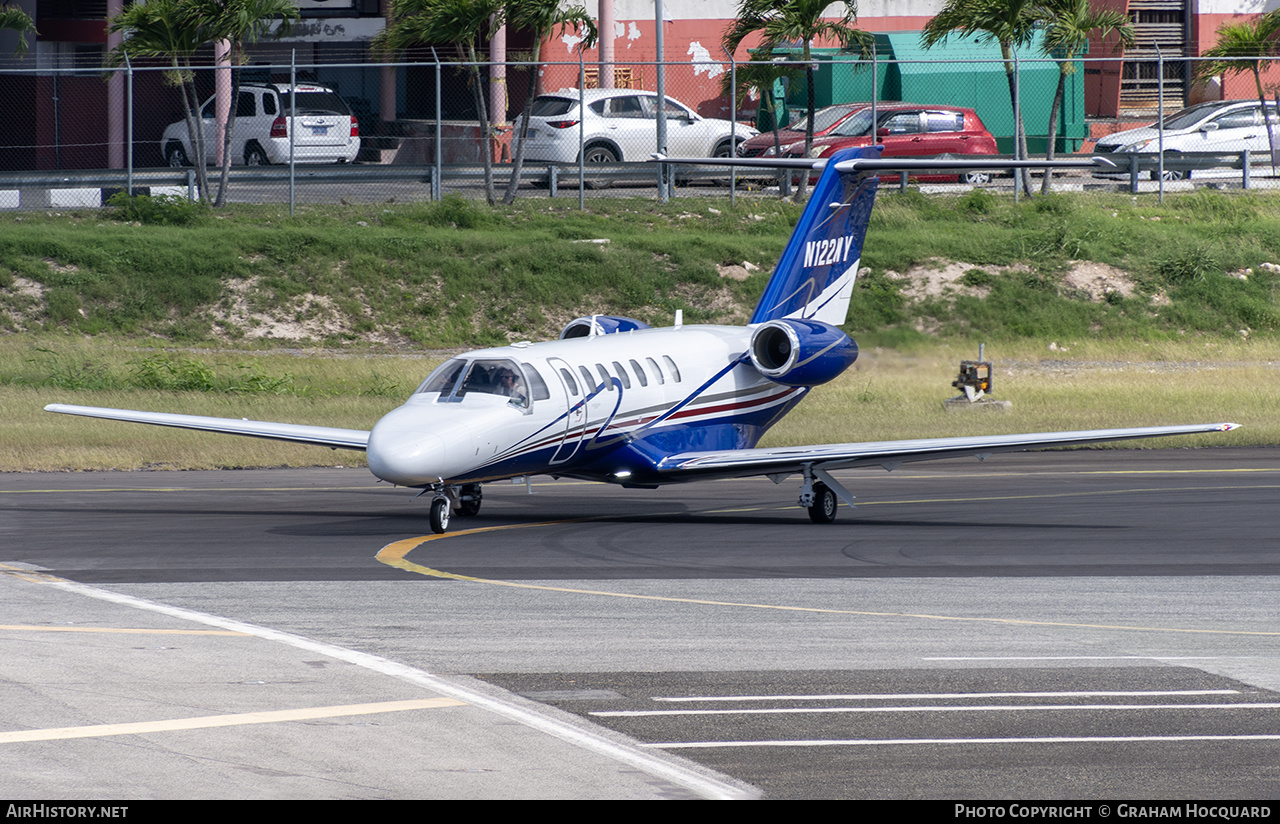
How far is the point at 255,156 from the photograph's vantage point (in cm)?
4778

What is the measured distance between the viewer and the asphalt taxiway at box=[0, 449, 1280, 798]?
9477mm

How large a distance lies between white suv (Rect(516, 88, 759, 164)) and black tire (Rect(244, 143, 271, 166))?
809 cm

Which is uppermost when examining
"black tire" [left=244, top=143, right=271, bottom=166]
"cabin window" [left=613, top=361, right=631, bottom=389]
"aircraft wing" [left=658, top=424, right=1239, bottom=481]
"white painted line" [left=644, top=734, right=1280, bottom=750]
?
"black tire" [left=244, top=143, right=271, bottom=166]

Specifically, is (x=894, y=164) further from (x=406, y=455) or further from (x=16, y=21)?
(x=16, y=21)

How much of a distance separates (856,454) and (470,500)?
5.41 m

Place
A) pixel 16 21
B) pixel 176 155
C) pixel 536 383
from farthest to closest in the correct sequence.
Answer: pixel 176 155, pixel 16 21, pixel 536 383

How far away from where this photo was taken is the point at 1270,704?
1116 cm

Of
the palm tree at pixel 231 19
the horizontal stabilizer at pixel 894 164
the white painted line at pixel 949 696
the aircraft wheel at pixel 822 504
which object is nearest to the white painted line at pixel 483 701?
the white painted line at pixel 949 696

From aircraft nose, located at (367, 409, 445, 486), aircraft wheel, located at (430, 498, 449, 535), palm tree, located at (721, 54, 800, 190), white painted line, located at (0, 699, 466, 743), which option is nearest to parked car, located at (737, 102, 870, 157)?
palm tree, located at (721, 54, 800, 190)

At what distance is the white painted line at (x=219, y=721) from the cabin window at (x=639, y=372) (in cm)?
1096

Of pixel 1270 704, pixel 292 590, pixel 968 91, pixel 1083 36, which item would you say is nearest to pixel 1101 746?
pixel 1270 704

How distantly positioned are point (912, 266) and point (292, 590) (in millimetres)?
30815

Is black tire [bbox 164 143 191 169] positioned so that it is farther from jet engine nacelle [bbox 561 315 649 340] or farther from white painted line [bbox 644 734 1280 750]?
white painted line [bbox 644 734 1280 750]

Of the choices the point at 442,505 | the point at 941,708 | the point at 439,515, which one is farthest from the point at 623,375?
the point at 941,708
